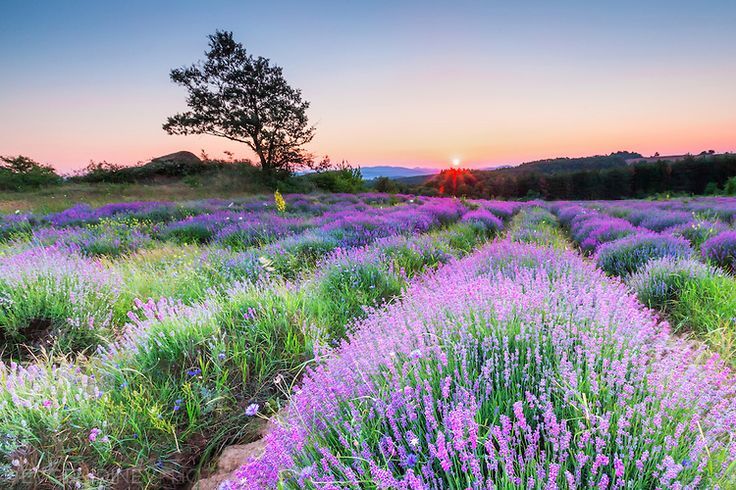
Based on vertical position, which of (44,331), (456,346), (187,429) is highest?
(456,346)

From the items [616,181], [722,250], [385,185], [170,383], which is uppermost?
Answer: [385,185]

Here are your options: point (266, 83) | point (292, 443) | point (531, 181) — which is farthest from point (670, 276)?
point (531, 181)

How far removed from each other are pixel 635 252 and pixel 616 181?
6986 cm

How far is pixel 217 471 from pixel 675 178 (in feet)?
259

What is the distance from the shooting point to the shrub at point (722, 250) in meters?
4.90

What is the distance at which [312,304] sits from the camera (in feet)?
10.5

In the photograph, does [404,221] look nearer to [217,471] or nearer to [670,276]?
[670,276]

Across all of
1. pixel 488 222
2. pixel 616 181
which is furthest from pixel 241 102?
pixel 616 181

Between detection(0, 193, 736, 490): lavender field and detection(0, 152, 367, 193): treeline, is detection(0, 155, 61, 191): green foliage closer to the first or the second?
detection(0, 152, 367, 193): treeline

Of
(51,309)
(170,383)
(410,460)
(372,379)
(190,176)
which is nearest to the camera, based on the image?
(410,460)

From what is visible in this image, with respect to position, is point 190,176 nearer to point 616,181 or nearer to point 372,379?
point 372,379

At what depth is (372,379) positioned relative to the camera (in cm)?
178

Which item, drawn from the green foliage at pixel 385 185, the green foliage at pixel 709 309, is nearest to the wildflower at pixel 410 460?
the green foliage at pixel 709 309

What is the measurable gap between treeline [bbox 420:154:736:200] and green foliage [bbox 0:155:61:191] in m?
47.2
